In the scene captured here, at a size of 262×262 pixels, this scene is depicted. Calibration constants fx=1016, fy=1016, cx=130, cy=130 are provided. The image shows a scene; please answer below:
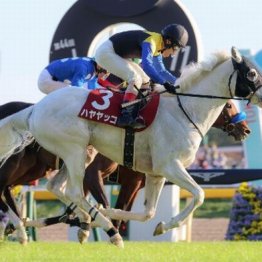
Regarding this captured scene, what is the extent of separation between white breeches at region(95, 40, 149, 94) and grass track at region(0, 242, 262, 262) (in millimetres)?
1487

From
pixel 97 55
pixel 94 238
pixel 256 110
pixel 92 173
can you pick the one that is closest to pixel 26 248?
pixel 92 173

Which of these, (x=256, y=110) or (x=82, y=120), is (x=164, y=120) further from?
(x=256, y=110)

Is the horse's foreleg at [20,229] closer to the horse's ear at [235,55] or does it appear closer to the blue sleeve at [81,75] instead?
the blue sleeve at [81,75]

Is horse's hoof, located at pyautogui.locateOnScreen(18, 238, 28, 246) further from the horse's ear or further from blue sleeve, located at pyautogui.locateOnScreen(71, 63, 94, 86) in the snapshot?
the horse's ear

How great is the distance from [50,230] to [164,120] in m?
9.45

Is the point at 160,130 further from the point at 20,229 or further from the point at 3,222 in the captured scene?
the point at 3,222

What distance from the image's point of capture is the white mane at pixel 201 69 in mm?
8695

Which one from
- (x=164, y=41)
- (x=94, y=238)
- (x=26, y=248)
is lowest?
(x=94, y=238)

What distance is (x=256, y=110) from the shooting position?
16.3 m

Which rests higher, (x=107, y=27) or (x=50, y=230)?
(x=107, y=27)

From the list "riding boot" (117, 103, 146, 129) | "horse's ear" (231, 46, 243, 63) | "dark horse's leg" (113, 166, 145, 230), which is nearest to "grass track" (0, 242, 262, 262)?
"dark horse's leg" (113, 166, 145, 230)

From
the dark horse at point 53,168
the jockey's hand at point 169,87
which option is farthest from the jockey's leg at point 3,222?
the jockey's hand at point 169,87

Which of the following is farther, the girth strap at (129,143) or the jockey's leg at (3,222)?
the jockey's leg at (3,222)

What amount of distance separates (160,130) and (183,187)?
533 millimetres
